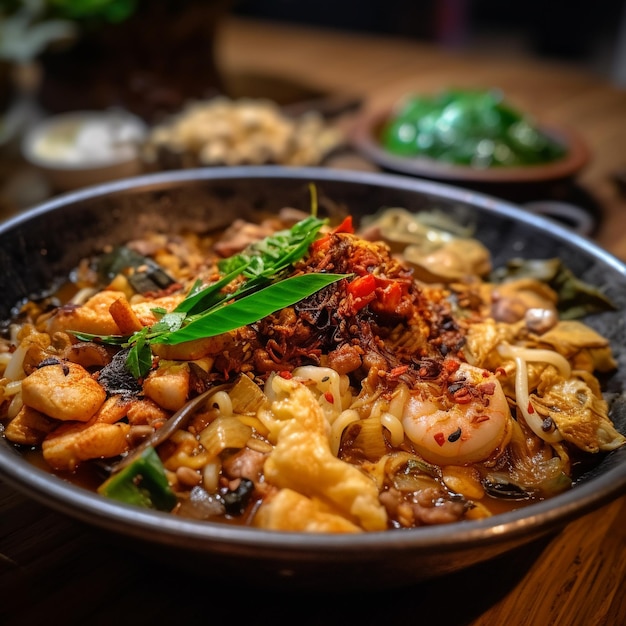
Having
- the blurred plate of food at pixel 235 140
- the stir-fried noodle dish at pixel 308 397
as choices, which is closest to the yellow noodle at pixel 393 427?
the stir-fried noodle dish at pixel 308 397

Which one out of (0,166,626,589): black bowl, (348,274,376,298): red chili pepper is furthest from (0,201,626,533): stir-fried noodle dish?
(0,166,626,589): black bowl

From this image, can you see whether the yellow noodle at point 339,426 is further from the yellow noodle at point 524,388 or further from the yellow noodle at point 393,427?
the yellow noodle at point 524,388

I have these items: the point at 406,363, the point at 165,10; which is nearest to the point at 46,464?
the point at 406,363

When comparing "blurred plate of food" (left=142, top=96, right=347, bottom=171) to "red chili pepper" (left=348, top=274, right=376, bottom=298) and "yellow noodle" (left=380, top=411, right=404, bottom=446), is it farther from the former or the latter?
"yellow noodle" (left=380, top=411, right=404, bottom=446)

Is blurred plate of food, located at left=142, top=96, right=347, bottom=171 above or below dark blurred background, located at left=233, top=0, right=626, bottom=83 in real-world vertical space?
below

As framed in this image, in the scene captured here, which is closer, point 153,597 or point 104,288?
point 153,597

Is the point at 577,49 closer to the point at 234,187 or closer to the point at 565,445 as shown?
the point at 234,187
